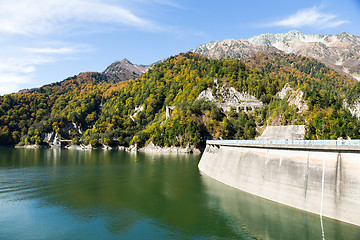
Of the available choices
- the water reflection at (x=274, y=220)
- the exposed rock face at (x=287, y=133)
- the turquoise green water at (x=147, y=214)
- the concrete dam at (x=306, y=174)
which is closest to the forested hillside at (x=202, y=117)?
the exposed rock face at (x=287, y=133)

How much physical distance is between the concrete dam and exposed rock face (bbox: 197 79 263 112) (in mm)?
93783

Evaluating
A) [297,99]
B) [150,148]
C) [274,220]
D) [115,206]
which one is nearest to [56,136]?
[150,148]

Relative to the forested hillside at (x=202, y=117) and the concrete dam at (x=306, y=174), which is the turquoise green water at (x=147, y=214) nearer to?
the concrete dam at (x=306, y=174)

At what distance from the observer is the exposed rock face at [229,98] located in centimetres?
13788

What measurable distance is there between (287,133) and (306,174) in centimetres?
6835

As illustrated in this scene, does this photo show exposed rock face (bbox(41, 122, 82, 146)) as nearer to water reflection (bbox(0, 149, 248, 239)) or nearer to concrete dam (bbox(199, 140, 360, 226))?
water reflection (bbox(0, 149, 248, 239))

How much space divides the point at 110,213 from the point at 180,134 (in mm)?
93023

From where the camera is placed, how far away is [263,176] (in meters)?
38.5

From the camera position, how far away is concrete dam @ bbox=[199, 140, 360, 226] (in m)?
27.0

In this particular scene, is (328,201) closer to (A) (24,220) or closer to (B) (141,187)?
(B) (141,187)

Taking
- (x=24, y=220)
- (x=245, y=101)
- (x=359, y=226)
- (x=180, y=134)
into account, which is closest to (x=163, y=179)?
(x=24, y=220)

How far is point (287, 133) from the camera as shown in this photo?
95.0m

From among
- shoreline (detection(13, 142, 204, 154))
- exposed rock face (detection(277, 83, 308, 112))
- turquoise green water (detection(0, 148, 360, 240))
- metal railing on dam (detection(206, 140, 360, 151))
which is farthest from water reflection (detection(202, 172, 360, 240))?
shoreline (detection(13, 142, 204, 154))

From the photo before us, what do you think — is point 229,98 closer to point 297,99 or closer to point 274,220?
point 297,99
